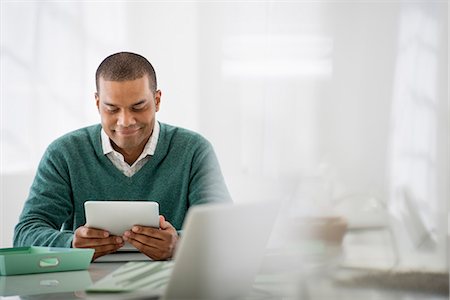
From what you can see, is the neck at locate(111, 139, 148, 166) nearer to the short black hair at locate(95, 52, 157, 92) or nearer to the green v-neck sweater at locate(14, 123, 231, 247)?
the green v-neck sweater at locate(14, 123, 231, 247)

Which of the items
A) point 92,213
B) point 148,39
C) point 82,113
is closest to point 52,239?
point 92,213

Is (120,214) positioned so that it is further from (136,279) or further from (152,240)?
(136,279)

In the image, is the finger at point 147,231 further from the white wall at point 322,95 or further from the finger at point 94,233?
the white wall at point 322,95

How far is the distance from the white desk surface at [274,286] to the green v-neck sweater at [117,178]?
56cm

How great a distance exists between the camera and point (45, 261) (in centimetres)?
184

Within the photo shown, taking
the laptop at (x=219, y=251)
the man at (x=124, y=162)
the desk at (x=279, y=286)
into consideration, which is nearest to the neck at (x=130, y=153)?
the man at (x=124, y=162)

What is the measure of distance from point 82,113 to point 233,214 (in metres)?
1.88

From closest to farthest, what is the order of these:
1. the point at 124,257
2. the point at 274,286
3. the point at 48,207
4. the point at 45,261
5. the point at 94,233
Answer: the point at 274,286 → the point at 45,261 → the point at 94,233 → the point at 124,257 → the point at 48,207

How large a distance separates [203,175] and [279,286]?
1.06 meters

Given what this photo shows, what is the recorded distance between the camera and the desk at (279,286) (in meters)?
1.28

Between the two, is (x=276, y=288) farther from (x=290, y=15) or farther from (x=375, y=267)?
(x=290, y=15)

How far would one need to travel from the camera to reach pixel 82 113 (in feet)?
9.95

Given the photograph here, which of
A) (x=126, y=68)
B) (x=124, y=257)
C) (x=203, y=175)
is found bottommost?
(x=124, y=257)

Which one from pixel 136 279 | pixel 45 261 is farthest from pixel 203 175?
pixel 136 279
